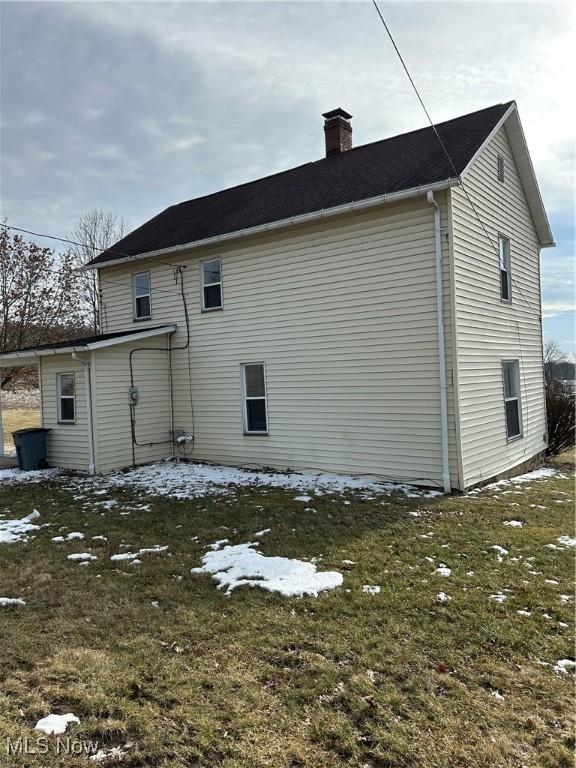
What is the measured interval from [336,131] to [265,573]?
12.2 m

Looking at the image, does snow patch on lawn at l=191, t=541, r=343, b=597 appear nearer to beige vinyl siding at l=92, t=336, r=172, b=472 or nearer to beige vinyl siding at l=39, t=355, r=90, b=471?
beige vinyl siding at l=92, t=336, r=172, b=472

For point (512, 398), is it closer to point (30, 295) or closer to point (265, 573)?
point (265, 573)

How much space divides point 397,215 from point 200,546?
6.60 meters

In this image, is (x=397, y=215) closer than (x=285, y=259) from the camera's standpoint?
Yes

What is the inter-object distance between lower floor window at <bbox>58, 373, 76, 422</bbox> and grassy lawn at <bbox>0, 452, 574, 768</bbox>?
5.72 metres

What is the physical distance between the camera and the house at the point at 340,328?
29.4ft

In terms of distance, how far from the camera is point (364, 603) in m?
4.41

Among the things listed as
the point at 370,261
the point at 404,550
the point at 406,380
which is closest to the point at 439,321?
the point at 406,380

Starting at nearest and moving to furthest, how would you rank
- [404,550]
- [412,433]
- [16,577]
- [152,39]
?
[16,577]
[404,550]
[152,39]
[412,433]

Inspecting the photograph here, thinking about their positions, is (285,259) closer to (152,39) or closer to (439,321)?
(439,321)

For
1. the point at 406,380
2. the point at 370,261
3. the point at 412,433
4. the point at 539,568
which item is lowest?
the point at 539,568

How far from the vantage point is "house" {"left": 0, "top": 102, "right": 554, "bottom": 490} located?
29.4ft

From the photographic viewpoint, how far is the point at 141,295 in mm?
13445

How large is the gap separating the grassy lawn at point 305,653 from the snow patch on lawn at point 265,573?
125mm
